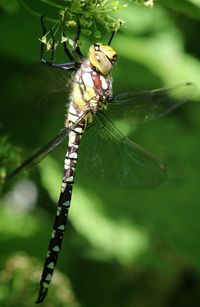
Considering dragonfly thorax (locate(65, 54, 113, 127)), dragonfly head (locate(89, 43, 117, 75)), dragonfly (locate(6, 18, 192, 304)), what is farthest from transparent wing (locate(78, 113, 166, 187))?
dragonfly head (locate(89, 43, 117, 75))

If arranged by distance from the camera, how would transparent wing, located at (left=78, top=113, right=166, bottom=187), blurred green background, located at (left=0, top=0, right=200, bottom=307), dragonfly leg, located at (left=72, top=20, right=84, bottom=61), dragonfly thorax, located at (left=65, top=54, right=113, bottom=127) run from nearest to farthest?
1. dragonfly leg, located at (left=72, top=20, right=84, bottom=61)
2. dragonfly thorax, located at (left=65, top=54, right=113, bottom=127)
3. transparent wing, located at (left=78, top=113, right=166, bottom=187)
4. blurred green background, located at (left=0, top=0, right=200, bottom=307)

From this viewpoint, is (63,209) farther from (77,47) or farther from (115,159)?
(77,47)

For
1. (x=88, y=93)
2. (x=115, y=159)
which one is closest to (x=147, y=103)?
(x=115, y=159)

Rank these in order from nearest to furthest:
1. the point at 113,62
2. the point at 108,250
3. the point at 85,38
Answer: the point at 113,62 → the point at 85,38 → the point at 108,250

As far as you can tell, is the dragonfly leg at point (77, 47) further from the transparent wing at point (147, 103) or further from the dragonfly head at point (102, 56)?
the transparent wing at point (147, 103)

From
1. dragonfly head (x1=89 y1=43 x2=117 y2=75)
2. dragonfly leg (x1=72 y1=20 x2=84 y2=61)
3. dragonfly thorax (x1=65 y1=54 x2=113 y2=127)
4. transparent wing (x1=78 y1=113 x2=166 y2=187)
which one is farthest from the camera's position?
transparent wing (x1=78 y1=113 x2=166 y2=187)

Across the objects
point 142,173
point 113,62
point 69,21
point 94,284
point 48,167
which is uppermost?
point 69,21

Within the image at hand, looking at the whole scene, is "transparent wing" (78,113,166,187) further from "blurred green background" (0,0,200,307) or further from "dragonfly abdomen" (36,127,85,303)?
"blurred green background" (0,0,200,307)

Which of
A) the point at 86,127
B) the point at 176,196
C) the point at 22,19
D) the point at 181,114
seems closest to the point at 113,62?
the point at 86,127

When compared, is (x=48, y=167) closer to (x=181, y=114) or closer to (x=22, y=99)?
(x=22, y=99)
